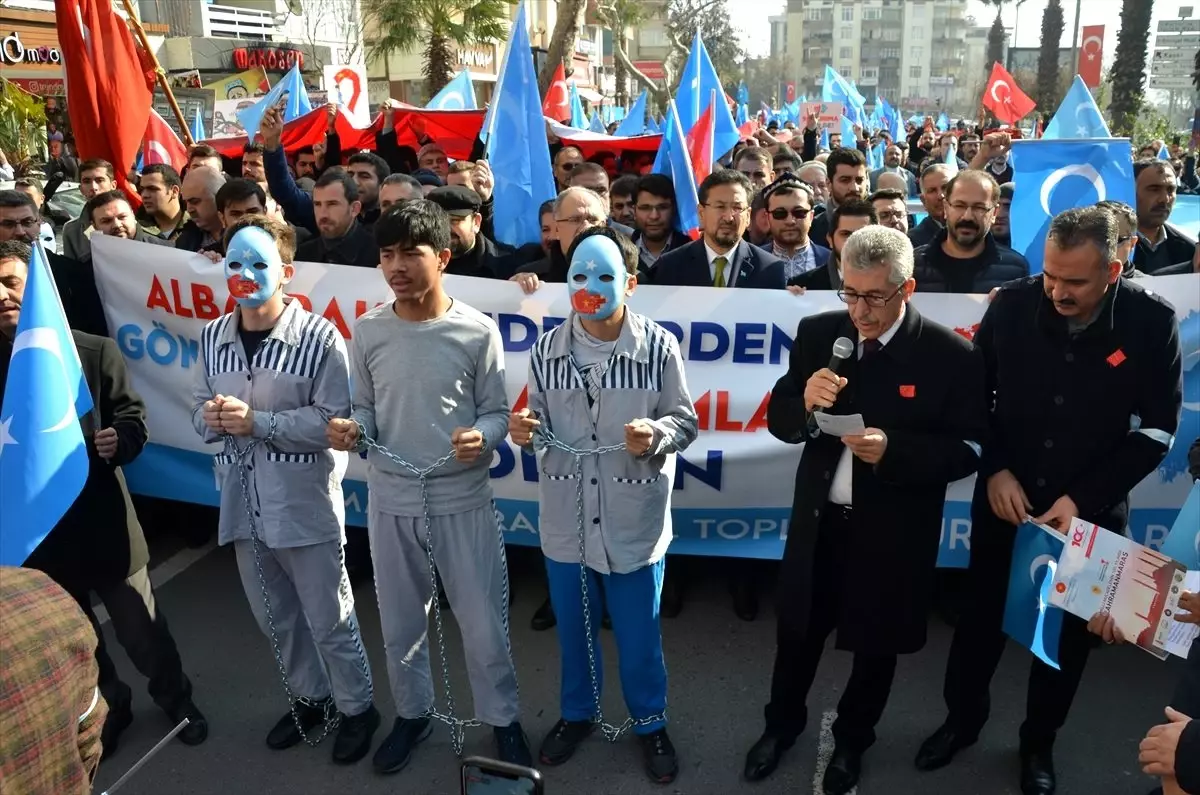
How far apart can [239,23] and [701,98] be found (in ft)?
115

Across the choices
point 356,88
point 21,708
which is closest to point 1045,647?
point 21,708

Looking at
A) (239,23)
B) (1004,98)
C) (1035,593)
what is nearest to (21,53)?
(239,23)

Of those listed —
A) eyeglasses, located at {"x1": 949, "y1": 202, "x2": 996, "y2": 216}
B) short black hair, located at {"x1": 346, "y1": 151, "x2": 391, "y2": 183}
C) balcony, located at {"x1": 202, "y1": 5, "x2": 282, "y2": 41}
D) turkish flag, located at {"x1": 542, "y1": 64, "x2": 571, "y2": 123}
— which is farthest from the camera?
balcony, located at {"x1": 202, "y1": 5, "x2": 282, "y2": 41}

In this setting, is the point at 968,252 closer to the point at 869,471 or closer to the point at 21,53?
the point at 869,471

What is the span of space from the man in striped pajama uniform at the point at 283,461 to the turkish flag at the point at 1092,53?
36638 millimetres

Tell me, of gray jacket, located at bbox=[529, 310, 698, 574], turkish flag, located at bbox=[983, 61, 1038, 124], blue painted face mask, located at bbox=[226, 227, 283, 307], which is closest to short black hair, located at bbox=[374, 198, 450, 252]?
blue painted face mask, located at bbox=[226, 227, 283, 307]

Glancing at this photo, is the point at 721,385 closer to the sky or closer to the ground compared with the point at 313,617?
closer to the sky

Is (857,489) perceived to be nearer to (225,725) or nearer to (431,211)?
(431,211)

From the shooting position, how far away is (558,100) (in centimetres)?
1350

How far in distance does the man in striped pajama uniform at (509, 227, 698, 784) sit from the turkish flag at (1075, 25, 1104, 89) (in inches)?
1424

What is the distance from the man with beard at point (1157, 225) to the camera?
5195mm

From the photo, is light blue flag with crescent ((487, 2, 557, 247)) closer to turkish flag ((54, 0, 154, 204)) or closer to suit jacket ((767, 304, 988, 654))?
turkish flag ((54, 0, 154, 204))

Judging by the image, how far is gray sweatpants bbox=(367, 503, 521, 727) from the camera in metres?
3.26

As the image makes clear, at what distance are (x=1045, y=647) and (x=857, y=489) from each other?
2.66 feet
